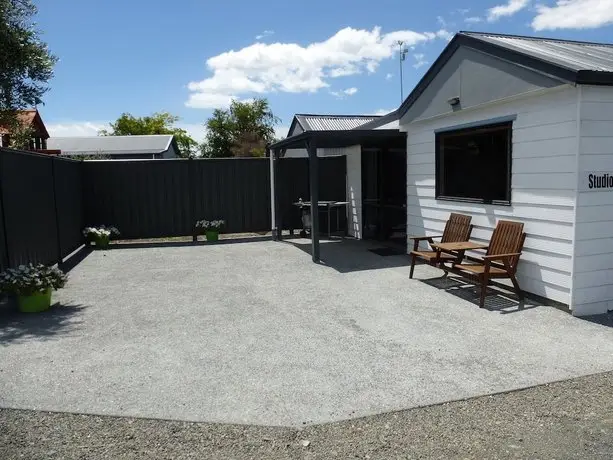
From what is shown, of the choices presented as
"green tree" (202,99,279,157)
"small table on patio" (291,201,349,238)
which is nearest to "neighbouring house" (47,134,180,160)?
"green tree" (202,99,279,157)

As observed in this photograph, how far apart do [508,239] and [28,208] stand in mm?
6208

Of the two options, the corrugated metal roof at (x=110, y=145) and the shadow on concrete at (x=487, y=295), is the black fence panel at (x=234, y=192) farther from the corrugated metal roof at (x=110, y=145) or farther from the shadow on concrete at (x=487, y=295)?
the corrugated metal roof at (x=110, y=145)

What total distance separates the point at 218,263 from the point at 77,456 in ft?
19.1

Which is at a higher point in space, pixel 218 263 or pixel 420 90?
pixel 420 90

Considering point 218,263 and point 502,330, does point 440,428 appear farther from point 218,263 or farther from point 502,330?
point 218,263

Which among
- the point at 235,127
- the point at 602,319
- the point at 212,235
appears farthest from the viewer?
the point at 235,127

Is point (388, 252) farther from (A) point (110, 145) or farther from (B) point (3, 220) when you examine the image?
(A) point (110, 145)

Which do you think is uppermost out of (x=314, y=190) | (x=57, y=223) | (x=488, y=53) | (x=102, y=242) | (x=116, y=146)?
(x=116, y=146)

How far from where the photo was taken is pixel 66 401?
3314 mm

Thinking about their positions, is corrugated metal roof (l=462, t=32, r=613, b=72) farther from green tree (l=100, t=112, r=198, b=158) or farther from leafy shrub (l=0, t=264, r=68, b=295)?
green tree (l=100, t=112, r=198, b=158)

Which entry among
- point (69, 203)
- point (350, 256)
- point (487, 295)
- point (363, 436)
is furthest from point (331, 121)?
point (363, 436)

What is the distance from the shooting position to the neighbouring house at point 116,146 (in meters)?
26.6

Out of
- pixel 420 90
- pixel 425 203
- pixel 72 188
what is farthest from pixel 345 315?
pixel 72 188

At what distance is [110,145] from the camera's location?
27.8 m
